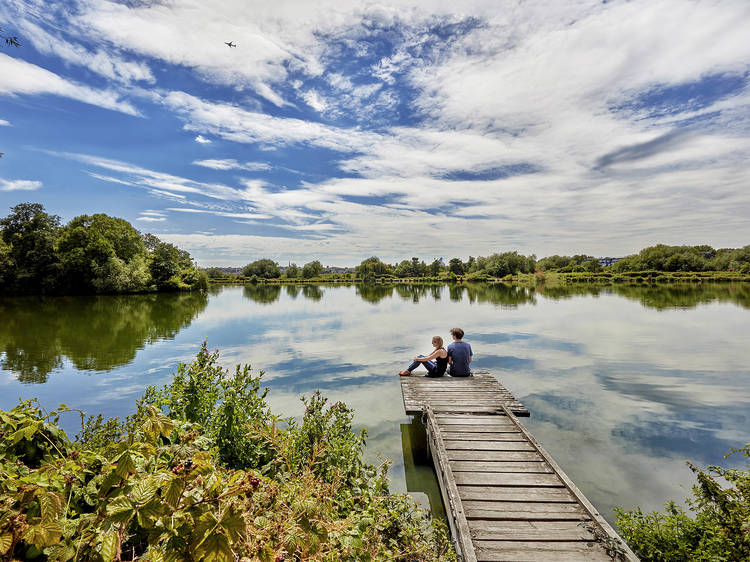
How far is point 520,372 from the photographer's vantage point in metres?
13.1

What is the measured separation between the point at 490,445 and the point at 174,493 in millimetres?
5913

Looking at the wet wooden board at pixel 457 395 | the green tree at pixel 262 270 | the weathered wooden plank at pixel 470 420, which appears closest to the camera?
the weathered wooden plank at pixel 470 420

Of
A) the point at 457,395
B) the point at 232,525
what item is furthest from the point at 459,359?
the point at 232,525

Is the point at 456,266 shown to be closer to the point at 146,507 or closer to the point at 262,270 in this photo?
the point at 262,270

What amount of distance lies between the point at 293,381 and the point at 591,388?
34.3ft

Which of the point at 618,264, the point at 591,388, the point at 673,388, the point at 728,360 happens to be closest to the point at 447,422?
the point at 591,388

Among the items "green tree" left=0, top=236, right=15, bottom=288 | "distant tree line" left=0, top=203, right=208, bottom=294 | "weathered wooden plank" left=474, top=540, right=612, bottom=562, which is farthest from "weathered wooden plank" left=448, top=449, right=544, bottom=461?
"green tree" left=0, top=236, right=15, bottom=288

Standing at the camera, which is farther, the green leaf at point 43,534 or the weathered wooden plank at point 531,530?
the weathered wooden plank at point 531,530

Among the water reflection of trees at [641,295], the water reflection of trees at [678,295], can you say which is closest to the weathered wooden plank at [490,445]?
the water reflection of trees at [641,295]

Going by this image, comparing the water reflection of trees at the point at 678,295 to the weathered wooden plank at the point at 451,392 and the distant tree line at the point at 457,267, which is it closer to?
the weathered wooden plank at the point at 451,392

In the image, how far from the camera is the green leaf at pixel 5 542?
1.15 metres

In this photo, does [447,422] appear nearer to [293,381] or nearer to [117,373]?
[293,381]

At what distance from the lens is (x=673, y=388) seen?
11.5 meters

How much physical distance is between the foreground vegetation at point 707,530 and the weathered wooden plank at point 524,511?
62cm
